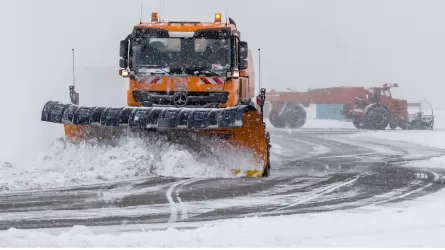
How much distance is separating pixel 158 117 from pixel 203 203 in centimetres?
276

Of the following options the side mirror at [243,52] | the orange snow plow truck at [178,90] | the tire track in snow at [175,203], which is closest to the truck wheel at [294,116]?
the orange snow plow truck at [178,90]

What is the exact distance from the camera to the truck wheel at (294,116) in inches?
1168

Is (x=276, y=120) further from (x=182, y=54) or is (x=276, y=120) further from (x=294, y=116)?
(x=182, y=54)

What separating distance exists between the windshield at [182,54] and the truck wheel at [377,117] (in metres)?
17.6

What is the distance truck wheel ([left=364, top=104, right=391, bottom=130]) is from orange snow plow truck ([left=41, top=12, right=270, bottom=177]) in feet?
55.5

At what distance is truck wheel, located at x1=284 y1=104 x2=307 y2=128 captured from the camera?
29672mm

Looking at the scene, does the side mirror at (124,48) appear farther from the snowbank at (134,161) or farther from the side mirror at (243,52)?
the side mirror at (243,52)

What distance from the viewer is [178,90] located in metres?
11.4

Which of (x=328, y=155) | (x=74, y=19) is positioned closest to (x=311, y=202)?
(x=328, y=155)

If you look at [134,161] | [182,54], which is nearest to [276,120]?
[182,54]

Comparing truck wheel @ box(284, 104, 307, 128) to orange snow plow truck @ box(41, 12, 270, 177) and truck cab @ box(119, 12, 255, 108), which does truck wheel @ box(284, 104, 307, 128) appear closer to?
orange snow plow truck @ box(41, 12, 270, 177)

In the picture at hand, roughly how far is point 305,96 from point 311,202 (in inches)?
894

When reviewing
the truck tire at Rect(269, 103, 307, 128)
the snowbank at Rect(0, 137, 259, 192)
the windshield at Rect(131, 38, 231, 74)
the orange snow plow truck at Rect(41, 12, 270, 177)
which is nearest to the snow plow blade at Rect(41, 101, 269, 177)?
the orange snow plow truck at Rect(41, 12, 270, 177)

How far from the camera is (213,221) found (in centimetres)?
688
